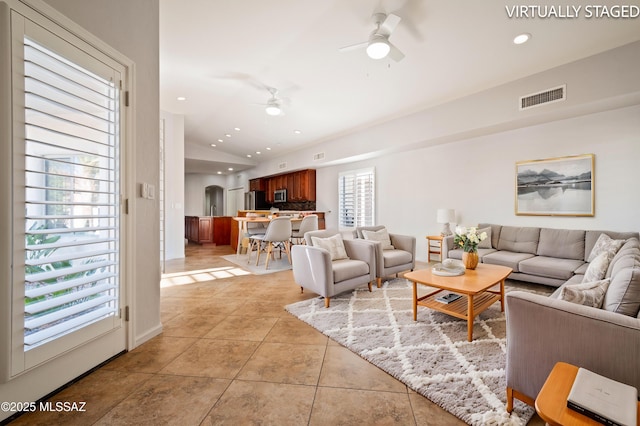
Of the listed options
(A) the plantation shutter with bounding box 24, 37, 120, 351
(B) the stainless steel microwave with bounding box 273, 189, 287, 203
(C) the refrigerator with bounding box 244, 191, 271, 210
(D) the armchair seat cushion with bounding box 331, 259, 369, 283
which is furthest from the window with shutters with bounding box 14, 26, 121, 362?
(C) the refrigerator with bounding box 244, 191, 271, 210

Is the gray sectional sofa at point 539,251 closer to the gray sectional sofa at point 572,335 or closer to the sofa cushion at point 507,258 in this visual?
the sofa cushion at point 507,258

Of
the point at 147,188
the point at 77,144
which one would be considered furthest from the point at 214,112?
the point at 77,144

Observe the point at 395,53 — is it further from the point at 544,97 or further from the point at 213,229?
the point at 213,229

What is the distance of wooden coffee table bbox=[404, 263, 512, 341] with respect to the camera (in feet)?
7.63

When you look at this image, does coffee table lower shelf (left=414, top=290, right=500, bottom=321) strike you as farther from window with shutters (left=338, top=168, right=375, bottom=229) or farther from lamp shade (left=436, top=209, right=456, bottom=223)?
window with shutters (left=338, top=168, right=375, bottom=229)

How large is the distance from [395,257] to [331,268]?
129 centimetres

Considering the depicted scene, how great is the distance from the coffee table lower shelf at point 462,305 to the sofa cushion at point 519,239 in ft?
5.47

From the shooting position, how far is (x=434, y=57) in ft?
11.2

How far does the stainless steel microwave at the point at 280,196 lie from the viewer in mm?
9148

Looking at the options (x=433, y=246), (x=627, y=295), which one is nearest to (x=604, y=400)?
(x=627, y=295)

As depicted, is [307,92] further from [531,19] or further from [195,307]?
[195,307]

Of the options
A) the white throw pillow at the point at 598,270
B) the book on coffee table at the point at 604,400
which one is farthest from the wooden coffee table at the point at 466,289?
the book on coffee table at the point at 604,400

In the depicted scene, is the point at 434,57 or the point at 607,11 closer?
the point at 607,11

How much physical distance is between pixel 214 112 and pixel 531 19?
5.43m
